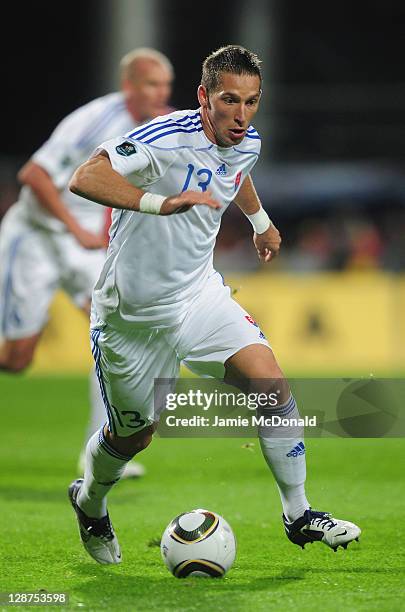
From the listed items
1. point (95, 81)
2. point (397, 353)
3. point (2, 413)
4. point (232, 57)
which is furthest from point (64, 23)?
point (232, 57)

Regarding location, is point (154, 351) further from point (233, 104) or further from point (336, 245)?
point (336, 245)

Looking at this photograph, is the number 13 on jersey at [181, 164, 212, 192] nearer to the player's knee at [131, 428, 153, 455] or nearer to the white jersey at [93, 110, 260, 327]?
the white jersey at [93, 110, 260, 327]

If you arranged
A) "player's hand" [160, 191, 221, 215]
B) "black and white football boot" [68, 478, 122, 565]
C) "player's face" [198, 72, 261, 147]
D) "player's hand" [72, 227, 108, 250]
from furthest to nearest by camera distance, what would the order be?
"player's hand" [72, 227, 108, 250] → "black and white football boot" [68, 478, 122, 565] → "player's face" [198, 72, 261, 147] → "player's hand" [160, 191, 221, 215]

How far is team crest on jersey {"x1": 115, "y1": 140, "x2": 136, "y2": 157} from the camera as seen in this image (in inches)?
182

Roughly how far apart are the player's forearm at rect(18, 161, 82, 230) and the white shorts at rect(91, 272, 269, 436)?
2.72m

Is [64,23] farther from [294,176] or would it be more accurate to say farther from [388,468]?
[388,468]

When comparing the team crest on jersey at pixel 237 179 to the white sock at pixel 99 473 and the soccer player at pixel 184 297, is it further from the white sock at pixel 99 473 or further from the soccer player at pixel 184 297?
the white sock at pixel 99 473

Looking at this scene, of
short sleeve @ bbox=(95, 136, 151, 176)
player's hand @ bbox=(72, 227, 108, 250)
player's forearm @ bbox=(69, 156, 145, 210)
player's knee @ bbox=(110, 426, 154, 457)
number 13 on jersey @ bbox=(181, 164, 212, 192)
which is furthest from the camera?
player's hand @ bbox=(72, 227, 108, 250)

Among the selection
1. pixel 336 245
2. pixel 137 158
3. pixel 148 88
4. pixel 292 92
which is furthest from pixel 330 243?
pixel 137 158

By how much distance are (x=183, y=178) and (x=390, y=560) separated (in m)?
1.87

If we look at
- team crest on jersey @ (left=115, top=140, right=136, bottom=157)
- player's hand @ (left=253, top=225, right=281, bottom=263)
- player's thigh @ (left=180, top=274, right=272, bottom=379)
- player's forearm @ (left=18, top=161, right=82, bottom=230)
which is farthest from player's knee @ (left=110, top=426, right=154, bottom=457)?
player's forearm @ (left=18, top=161, right=82, bottom=230)

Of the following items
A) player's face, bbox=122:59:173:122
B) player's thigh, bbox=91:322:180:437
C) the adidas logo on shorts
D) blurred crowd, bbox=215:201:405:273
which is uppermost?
blurred crowd, bbox=215:201:405:273

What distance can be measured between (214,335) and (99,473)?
2.63 feet

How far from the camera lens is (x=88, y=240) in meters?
7.32
